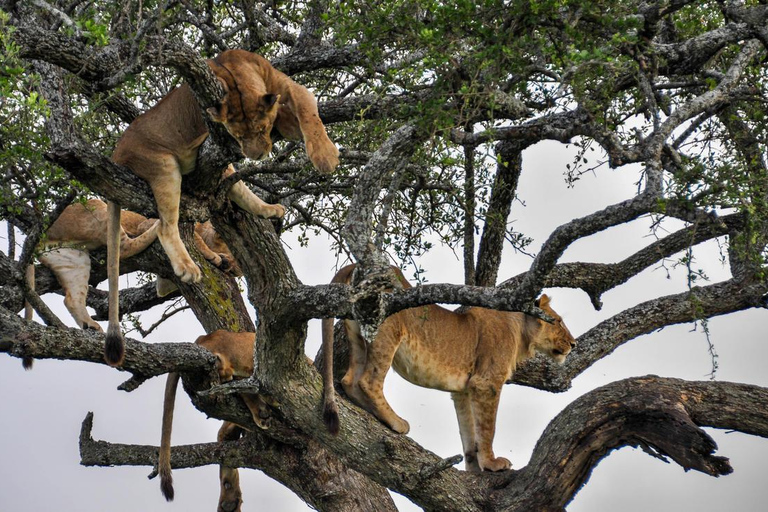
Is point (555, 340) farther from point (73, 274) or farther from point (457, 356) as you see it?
point (73, 274)

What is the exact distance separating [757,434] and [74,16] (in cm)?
534

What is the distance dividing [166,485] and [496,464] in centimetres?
239

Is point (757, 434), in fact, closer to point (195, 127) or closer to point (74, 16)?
point (195, 127)

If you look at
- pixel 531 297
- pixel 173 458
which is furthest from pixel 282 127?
pixel 173 458

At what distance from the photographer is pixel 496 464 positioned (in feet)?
22.7

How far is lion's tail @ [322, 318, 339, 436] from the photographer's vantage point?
6.27m

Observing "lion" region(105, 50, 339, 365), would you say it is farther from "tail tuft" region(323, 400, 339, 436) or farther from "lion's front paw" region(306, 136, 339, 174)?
"tail tuft" region(323, 400, 339, 436)

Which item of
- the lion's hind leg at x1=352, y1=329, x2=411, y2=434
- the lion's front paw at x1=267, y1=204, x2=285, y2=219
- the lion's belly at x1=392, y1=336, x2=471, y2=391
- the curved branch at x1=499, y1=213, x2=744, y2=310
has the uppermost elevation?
the curved branch at x1=499, y1=213, x2=744, y2=310

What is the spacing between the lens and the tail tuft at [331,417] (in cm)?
625

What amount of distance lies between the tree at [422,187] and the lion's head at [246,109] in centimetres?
20

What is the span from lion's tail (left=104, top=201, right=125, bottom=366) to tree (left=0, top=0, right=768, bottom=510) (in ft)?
0.61

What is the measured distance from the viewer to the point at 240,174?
5.71 meters

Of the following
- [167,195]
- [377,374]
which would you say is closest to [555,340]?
[377,374]

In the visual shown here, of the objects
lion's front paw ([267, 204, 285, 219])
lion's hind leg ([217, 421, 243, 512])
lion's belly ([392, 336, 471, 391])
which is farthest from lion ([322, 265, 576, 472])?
lion's hind leg ([217, 421, 243, 512])
